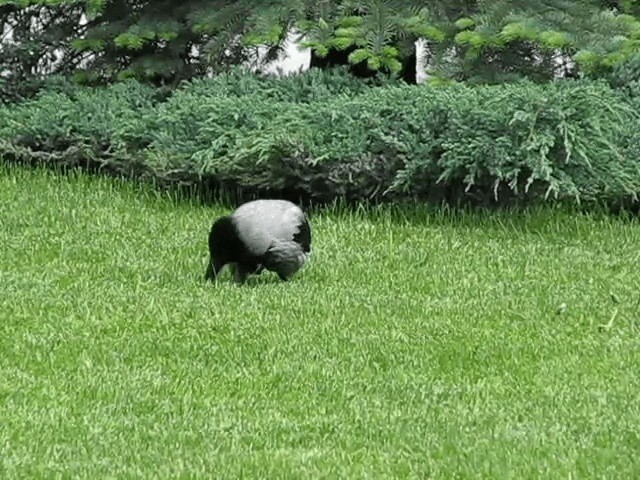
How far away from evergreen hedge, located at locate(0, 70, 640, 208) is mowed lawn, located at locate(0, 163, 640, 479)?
0.27m

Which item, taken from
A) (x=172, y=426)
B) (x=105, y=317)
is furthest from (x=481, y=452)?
(x=105, y=317)

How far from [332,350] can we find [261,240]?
3.96 ft

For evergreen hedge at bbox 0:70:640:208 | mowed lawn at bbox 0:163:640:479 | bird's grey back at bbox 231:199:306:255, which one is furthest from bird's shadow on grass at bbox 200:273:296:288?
evergreen hedge at bbox 0:70:640:208

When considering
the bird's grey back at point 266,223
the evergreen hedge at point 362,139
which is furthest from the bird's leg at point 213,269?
the evergreen hedge at point 362,139

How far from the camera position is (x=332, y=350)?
220 inches

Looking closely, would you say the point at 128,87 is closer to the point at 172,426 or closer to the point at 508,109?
the point at 508,109

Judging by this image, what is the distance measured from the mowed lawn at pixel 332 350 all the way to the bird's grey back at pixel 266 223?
0.25 meters

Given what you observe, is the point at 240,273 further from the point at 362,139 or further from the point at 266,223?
the point at 362,139

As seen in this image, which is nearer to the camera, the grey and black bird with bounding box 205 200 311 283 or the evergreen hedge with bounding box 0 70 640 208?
the grey and black bird with bounding box 205 200 311 283

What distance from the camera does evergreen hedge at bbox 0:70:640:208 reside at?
26.8ft

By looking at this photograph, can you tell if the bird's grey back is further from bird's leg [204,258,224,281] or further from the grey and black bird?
bird's leg [204,258,224,281]

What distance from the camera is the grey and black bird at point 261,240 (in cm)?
664

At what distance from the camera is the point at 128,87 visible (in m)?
9.96

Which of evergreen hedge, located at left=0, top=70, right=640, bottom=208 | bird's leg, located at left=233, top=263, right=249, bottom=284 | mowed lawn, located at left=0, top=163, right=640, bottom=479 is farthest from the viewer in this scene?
evergreen hedge, located at left=0, top=70, right=640, bottom=208
